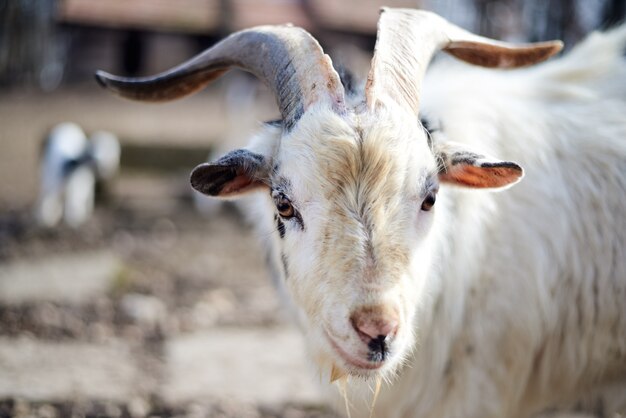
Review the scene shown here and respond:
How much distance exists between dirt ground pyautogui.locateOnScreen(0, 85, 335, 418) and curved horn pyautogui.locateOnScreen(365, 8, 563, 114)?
1589 millimetres

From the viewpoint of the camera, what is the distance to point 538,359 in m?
3.45

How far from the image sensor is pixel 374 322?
95.7 inches

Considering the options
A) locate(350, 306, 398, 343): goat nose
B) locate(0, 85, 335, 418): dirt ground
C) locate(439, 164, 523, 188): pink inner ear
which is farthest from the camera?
locate(0, 85, 335, 418): dirt ground

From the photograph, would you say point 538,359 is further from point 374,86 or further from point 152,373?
point 152,373

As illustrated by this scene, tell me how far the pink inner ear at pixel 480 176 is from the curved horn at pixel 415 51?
1.06 ft

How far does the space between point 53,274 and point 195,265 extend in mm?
1546

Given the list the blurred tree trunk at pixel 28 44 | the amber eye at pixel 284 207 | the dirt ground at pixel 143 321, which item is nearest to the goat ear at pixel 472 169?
the amber eye at pixel 284 207

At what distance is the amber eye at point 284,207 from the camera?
2.80 m

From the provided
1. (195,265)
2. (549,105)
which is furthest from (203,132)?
(549,105)

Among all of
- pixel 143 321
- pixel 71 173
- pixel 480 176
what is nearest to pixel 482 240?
pixel 480 176

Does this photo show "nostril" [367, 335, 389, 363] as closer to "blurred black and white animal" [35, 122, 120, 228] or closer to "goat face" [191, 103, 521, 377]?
"goat face" [191, 103, 521, 377]

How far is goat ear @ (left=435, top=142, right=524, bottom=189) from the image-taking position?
9.39 ft

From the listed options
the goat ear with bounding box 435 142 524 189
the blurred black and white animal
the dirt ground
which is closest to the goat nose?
the goat ear with bounding box 435 142 524 189

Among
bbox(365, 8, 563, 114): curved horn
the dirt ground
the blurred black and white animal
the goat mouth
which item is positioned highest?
bbox(365, 8, 563, 114): curved horn
